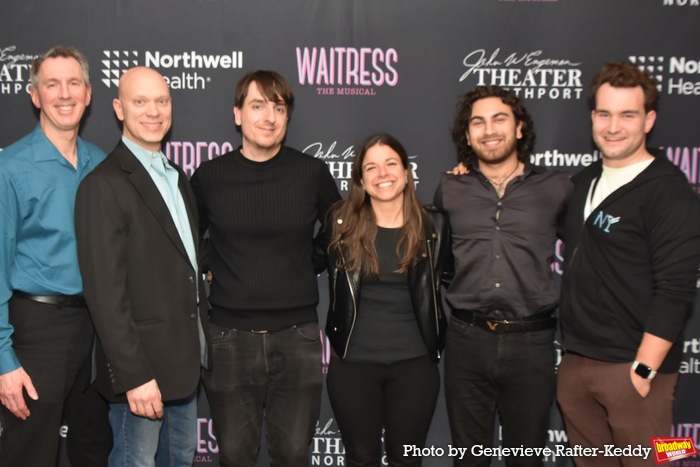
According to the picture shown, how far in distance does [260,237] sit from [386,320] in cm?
67

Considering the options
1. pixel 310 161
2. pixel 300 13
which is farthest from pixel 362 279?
pixel 300 13

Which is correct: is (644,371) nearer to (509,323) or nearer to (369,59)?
(509,323)

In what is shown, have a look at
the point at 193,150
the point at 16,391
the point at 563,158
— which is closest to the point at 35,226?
the point at 16,391

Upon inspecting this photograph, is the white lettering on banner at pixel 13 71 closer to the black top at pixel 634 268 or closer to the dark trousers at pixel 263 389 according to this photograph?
Answer: the dark trousers at pixel 263 389

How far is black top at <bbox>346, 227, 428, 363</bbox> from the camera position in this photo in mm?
2561

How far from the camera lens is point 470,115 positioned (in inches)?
110

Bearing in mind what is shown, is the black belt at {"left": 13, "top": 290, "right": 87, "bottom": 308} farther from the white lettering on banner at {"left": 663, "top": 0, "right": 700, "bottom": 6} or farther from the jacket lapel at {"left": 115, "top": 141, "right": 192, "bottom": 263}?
the white lettering on banner at {"left": 663, "top": 0, "right": 700, "bottom": 6}

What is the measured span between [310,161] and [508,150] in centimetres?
92

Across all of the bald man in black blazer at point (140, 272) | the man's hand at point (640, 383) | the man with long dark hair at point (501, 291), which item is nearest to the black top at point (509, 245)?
the man with long dark hair at point (501, 291)

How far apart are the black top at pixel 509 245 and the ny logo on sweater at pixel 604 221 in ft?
0.73

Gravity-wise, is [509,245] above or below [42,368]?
above

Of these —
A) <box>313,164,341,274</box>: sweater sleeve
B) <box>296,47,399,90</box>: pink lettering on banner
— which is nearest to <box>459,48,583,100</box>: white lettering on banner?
<box>296,47,399,90</box>: pink lettering on banner

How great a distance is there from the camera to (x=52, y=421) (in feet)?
7.71

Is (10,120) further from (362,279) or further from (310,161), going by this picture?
(362,279)
